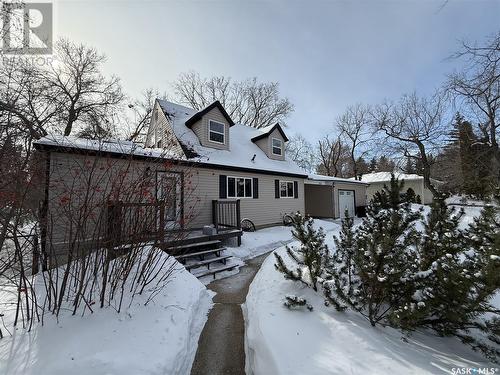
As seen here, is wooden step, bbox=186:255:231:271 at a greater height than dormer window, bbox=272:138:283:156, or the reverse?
dormer window, bbox=272:138:283:156

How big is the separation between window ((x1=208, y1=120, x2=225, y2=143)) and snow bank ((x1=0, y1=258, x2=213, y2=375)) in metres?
9.53

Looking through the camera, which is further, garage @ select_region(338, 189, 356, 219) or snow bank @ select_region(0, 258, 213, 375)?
garage @ select_region(338, 189, 356, 219)

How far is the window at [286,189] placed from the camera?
14062mm

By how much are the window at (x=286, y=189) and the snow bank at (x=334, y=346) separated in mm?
10038

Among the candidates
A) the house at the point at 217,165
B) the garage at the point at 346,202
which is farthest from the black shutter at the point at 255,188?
the garage at the point at 346,202

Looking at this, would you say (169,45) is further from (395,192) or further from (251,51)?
(395,192)

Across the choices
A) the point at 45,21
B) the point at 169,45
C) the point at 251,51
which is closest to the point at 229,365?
the point at 169,45

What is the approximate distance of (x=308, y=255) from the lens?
4434mm

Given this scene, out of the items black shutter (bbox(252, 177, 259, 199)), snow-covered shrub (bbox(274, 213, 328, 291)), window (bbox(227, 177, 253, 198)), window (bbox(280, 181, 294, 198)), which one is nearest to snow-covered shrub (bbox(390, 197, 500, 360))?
snow-covered shrub (bbox(274, 213, 328, 291))

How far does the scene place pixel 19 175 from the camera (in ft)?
9.79

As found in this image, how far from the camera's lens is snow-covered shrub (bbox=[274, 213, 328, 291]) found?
439 centimetres

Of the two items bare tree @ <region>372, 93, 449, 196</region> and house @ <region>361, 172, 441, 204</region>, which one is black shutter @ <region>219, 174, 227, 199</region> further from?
house @ <region>361, 172, 441, 204</region>

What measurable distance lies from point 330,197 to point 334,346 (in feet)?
50.4

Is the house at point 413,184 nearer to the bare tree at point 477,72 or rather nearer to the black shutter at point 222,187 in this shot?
the black shutter at point 222,187
